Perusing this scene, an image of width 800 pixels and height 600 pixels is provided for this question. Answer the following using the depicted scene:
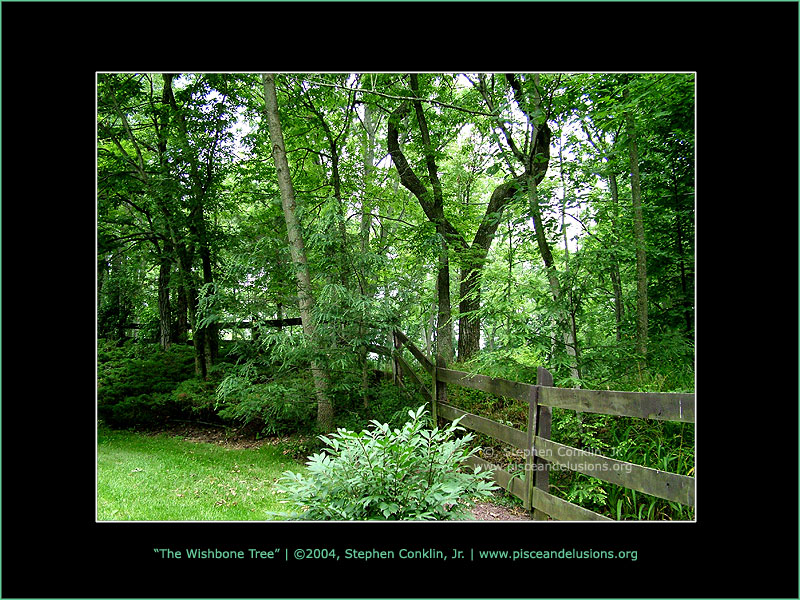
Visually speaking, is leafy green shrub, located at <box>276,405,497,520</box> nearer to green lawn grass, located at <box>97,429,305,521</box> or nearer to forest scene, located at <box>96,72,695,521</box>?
forest scene, located at <box>96,72,695,521</box>

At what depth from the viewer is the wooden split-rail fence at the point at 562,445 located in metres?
2.65

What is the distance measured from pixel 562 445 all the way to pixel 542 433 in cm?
34

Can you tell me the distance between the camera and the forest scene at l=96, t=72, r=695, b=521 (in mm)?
3533

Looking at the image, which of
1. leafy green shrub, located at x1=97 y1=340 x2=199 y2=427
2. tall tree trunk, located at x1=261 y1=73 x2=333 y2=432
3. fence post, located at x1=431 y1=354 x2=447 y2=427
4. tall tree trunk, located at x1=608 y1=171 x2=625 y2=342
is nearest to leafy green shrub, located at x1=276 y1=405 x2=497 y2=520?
tall tree trunk, located at x1=608 y1=171 x2=625 y2=342

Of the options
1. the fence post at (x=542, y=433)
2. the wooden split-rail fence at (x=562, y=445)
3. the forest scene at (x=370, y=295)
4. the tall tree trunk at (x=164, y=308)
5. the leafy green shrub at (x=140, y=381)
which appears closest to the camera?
the wooden split-rail fence at (x=562, y=445)

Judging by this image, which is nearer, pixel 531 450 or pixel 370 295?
pixel 531 450

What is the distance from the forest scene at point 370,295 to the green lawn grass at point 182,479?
41mm

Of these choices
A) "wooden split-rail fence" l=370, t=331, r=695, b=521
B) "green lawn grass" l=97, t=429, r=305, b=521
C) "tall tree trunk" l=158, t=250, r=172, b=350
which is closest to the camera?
"wooden split-rail fence" l=370, t=331, r=695, b=521

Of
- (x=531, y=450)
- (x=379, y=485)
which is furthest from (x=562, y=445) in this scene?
(x=379, y=485)

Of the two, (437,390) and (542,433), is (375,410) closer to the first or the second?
(437,390)

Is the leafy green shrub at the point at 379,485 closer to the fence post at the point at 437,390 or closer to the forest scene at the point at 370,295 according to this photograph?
the forest scene at the point at 370,295

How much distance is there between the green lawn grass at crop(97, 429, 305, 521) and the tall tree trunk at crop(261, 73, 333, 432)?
0.77 m

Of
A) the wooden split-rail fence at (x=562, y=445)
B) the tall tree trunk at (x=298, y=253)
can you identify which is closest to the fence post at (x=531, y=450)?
the wooden split-rail fence at (x=562, y=445)

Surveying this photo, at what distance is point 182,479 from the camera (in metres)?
5.08
